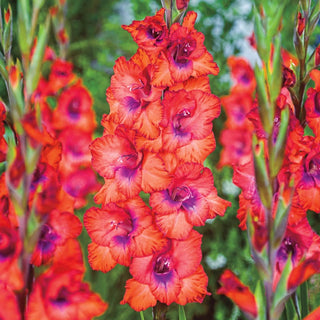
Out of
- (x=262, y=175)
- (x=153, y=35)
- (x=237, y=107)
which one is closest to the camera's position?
Answer: (x=262, y=175)

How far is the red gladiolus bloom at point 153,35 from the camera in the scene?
24.7 inches

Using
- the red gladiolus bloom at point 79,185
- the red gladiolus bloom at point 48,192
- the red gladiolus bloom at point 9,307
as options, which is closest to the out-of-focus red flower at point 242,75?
the red gladiolus bloom at point 79,185

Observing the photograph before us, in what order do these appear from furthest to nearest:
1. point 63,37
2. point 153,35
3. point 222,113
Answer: point 222,113 < point 63,37 < point 153,35

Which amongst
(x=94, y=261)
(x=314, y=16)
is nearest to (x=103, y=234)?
(x=94, y=261)

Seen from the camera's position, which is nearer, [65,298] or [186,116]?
[65,298]

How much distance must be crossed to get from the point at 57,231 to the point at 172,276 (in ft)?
0.62

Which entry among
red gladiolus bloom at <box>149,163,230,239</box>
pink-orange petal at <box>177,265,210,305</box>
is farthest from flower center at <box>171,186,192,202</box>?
pink-orange petal at <box>177,265,210,305</box>

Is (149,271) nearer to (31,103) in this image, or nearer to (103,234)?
(103,234)

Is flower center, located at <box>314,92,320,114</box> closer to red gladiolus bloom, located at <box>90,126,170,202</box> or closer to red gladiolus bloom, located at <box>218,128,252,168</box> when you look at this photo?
red gladiolus bloom, located at <box>90,126,170,202</box>

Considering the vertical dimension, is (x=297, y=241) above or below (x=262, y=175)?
below

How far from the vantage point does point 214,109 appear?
2.11 ft

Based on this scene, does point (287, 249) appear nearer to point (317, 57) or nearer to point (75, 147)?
point (317, 57)

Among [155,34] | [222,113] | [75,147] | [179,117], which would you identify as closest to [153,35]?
[155,34]

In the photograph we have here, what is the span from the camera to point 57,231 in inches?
21.2
